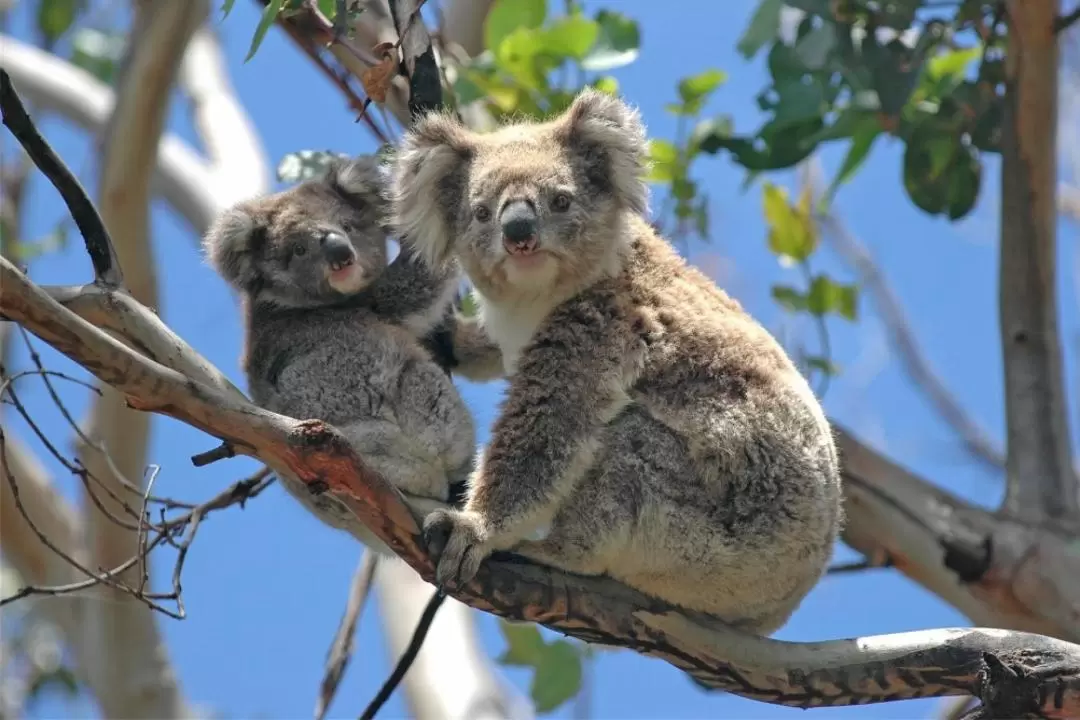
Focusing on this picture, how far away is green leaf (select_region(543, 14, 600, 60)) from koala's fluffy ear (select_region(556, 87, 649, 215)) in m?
0.76

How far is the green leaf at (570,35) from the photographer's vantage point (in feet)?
14.7

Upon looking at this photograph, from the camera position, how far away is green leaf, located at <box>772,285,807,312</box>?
5214mm

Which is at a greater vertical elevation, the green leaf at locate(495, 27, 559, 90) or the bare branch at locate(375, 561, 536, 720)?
the green leaf at locate(495, 27, 559, 90)

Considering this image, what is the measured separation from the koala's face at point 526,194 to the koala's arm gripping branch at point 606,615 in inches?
33.9

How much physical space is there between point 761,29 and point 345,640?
2.63 metres

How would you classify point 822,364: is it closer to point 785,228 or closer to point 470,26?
point 785,228

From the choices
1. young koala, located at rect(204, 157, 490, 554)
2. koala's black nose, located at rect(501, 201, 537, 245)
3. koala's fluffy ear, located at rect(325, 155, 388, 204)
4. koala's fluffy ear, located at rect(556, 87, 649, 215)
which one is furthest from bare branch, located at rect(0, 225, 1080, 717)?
koala's fluffy ear, located at rect(325, 155, 388, 204)

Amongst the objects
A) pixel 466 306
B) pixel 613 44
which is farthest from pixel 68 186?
pixel 613 44

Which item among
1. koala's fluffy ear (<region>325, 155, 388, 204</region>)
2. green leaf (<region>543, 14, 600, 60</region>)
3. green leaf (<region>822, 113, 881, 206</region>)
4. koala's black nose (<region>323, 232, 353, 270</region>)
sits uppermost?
green leaf (<region>543, 14, 600, 60</region>)

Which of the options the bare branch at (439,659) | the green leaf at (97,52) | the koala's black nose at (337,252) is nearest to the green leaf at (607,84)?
the koala's black nose at (337,252)

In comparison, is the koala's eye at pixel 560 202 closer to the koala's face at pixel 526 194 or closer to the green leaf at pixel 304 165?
the koala's face at pixel 526 194

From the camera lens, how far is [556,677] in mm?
4750

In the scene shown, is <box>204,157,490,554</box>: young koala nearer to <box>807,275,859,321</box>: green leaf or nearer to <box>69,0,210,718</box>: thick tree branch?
<box>807,275,859,321</box>: green leaf

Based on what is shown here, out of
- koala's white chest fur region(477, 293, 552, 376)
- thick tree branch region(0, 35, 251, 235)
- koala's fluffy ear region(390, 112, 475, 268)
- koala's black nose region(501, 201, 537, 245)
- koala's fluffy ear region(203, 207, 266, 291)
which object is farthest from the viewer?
thick tree branch region(0, 35, 251, 235)
